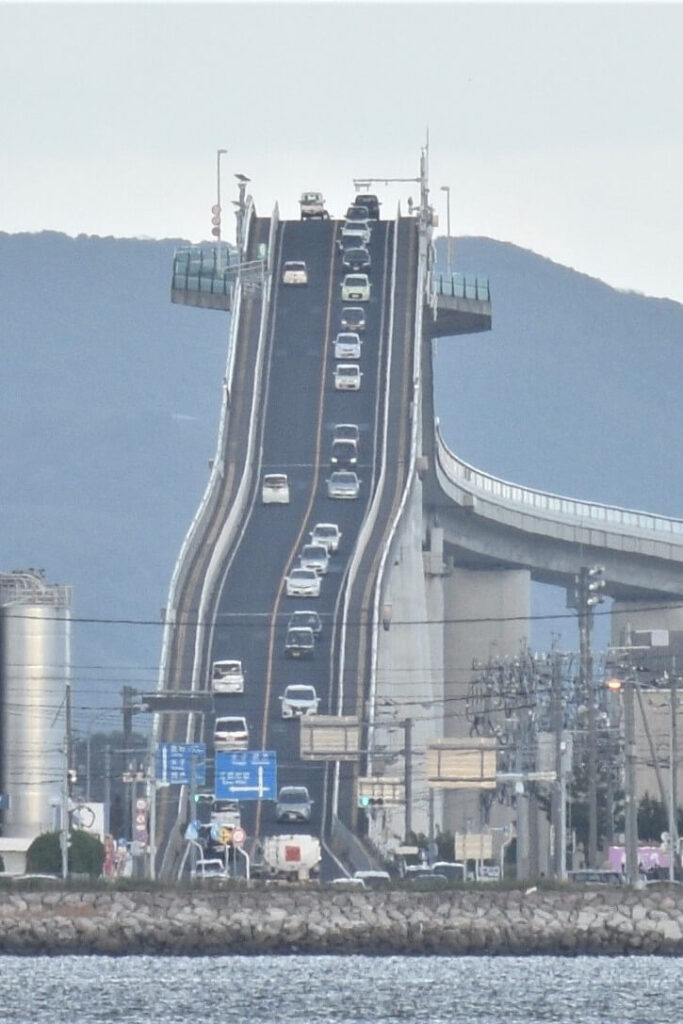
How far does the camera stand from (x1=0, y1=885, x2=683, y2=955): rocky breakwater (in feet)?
195

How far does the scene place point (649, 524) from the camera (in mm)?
130250

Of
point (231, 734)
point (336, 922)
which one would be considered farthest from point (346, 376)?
point (336, 922)

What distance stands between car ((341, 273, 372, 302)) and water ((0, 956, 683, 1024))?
56981 mm

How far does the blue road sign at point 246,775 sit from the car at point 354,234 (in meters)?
37.7

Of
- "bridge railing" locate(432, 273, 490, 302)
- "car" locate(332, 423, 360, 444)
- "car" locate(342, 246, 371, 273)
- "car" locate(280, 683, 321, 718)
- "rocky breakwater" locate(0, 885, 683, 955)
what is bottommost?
"rocky breakwater" locate(0, 885, 683, 955)

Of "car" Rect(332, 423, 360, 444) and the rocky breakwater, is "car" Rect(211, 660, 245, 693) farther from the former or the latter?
the rocky breakwater

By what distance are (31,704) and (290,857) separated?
25.7m

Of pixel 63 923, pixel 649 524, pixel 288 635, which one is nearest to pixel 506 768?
pixel 288 635

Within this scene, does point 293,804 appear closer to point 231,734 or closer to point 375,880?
point 231,734

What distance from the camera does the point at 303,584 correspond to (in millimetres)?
100938

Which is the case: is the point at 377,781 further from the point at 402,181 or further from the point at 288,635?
the point at 402,181

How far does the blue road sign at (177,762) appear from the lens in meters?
85.8

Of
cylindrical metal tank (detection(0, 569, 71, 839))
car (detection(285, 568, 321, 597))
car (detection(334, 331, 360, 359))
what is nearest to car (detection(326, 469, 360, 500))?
car (detection(285, 568, 321, 597))

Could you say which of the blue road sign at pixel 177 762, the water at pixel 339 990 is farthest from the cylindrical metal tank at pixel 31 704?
the water at pixel 339 990
